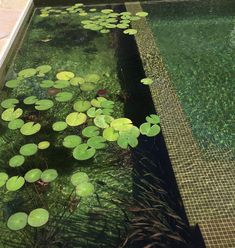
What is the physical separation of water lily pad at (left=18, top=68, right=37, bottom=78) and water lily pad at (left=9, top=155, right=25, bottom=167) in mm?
1467

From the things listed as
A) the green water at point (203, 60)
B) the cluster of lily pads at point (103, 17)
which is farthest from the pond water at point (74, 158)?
the cluster of lily pads at point (103, 17)

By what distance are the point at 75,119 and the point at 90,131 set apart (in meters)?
0.26

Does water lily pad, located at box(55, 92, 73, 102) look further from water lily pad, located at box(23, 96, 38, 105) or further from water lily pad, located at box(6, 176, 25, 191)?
water lily pad, located at box(6, 176, 25, 191)

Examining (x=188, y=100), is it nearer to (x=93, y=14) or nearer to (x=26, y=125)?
(x=26, y=125)

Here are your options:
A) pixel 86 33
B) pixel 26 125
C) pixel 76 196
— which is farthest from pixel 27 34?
pixel 76 196

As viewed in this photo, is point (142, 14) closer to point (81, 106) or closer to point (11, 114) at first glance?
point (81, 106)

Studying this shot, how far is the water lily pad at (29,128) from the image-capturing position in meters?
3.11

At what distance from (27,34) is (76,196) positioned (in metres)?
3.37

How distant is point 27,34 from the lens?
5.21m

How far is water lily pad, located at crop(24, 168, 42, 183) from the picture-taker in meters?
2.68

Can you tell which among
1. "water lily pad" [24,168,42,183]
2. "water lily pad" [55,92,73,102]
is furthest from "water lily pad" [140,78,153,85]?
"water lily pad" [24,168,42,183]

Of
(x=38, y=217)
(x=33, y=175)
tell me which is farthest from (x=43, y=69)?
(x=38, y=217)

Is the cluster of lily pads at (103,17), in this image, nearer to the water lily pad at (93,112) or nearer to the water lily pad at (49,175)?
the water lily pad at (93,112)

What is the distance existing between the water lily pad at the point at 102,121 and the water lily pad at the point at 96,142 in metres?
0.17
